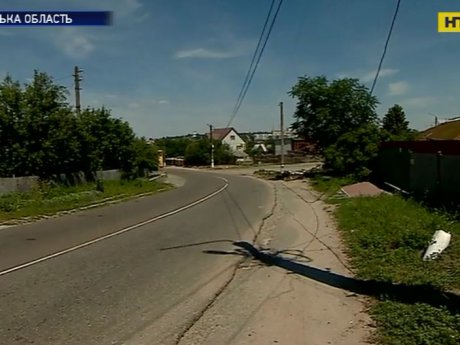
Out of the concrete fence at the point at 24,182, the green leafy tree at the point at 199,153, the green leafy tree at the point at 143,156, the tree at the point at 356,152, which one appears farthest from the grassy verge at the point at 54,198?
the green leafy tree at the point at 199,153

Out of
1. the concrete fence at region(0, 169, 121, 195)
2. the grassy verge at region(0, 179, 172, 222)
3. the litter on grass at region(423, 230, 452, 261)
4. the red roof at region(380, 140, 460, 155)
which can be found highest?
the red roof at region(380, 140, 460, 155)

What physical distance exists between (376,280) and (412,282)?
0.53 m

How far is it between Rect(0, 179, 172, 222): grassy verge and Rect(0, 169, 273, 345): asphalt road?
391cm

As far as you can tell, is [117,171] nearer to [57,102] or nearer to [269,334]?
[57,102]

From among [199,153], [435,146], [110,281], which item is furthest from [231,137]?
[110,281]

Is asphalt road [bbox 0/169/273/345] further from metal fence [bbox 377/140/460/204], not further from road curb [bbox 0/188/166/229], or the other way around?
metal fence [bbox 377/140/460/204]

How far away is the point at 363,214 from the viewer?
543 inches

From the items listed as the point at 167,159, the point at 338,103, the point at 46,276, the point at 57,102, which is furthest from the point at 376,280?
the point at 167,159

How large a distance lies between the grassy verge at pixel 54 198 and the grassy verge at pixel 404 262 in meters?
11.2

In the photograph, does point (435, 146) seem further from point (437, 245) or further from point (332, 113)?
point (332, 113)

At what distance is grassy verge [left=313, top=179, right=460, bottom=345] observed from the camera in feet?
15.3

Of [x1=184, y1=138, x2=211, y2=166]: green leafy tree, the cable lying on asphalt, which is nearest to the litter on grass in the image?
the cable lying on asphalt

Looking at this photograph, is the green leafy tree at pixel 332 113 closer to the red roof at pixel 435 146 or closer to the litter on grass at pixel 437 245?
the red roof at pixel 435 146

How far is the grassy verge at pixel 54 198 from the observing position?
18219 millimetres
